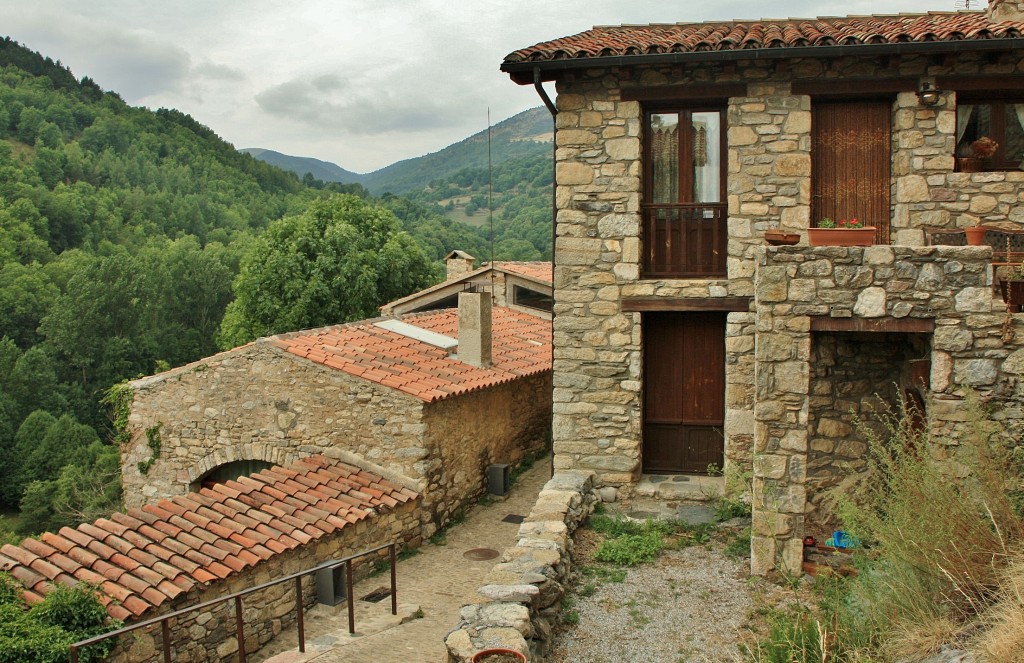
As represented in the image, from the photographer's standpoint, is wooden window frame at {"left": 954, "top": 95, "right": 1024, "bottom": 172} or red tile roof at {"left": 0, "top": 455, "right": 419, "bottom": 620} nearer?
red tile roof at {"left": 0, "top": 455, "right": 419, "bottom": 620}

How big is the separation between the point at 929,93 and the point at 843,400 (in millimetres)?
3370

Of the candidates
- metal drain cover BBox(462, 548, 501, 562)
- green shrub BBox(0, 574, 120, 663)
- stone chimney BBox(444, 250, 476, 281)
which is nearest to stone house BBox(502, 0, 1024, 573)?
metal drain cover BBox(462, 548, 501, 562)

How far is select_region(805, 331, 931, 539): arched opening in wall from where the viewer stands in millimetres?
7344

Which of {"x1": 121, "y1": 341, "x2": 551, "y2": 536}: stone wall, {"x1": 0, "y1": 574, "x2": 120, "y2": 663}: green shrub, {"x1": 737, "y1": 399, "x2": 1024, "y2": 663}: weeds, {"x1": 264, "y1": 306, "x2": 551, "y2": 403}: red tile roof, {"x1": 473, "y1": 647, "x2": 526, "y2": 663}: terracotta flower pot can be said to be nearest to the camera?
{"x1": 737, "y1": 399, "x2": 1024, "y2": 663}: weeds

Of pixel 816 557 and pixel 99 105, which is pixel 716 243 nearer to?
pixel 816 557

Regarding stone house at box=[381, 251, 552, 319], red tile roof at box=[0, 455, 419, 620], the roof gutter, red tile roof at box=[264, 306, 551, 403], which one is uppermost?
the roof gutter

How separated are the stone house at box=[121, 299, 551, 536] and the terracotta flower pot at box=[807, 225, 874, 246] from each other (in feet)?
18.3

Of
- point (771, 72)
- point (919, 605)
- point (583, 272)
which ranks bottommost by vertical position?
point (919, 605)

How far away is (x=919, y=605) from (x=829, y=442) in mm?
3235

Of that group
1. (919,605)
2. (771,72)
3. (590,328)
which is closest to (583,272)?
(590,328)

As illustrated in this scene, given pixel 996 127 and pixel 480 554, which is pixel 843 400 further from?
pixel 480 554

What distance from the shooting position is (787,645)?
4531mm

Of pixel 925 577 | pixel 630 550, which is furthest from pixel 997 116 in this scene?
pixel 925 577

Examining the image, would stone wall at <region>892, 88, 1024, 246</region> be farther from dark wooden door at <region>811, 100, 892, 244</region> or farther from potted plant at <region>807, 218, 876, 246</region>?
potted plant at <region>807, 218, 876, 246</region>
